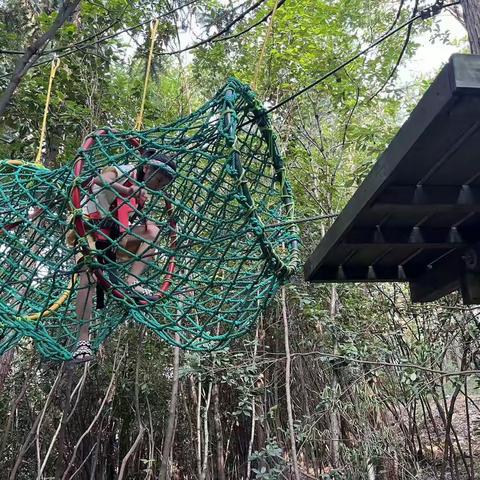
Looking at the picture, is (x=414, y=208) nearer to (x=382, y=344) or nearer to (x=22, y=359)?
(x=382, y=344)

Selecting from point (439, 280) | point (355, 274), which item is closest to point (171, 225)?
point (355, 274)

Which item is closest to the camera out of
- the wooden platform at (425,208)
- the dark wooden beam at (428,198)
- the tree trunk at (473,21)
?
the wooden platform at (425,208)

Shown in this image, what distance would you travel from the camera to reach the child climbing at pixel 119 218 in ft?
4.37

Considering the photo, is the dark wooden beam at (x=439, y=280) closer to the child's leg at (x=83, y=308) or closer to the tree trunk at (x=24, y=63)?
the child's leg at (x=83, y=308)

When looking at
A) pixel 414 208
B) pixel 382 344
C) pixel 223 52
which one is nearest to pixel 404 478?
pixel 382 344

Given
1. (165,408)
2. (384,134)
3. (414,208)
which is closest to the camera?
(414,208)

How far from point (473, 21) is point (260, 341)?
251cm

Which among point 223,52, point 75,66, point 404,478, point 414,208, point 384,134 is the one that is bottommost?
point 404,478

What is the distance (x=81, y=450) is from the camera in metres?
3.58

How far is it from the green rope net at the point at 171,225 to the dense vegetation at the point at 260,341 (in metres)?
1.42

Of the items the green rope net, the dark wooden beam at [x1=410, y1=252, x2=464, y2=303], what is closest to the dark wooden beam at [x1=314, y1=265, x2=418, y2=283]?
the dark wooden beam at [x1=410, y1=252, x2=464, y2=303]

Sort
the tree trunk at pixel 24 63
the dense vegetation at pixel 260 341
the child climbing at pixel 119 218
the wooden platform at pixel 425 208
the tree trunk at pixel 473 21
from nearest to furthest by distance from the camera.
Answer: the wooden platform at pixel 425 208 < the child climbing at pixel 119 218 < the tree trunk at pixel 473 21 < the tree trunk at pixel 24 63 < the dense vegetation at pixel 260 341

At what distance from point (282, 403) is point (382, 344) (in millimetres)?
851

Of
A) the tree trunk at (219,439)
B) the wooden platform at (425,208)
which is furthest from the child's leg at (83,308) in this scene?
the tree trunk at (219,439)
